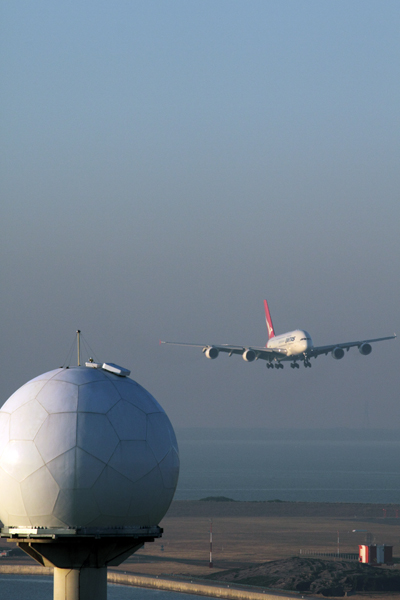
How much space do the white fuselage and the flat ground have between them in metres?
21.1

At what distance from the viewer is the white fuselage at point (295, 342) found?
97.2m

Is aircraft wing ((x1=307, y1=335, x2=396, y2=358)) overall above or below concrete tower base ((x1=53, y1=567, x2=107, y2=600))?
above

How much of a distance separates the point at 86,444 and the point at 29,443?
4.02 ft

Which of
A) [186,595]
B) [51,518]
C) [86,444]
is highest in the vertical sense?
[86,444]

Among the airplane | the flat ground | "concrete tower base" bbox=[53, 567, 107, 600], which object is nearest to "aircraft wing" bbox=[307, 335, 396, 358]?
the airplane

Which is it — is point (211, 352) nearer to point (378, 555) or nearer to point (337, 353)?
point (337, 353)

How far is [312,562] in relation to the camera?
8450cm

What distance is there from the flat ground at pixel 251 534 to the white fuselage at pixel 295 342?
21.1m

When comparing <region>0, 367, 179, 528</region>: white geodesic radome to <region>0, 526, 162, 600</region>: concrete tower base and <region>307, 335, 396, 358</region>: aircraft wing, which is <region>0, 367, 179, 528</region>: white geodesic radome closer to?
<region>0, 526, 162, 600</region>: concrete tower base

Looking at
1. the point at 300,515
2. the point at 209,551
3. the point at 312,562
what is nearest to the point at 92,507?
the point at 312,562

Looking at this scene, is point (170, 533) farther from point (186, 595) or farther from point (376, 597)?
point (376, 597)

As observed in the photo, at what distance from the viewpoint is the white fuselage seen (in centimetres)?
9722

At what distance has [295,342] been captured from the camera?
324 feet

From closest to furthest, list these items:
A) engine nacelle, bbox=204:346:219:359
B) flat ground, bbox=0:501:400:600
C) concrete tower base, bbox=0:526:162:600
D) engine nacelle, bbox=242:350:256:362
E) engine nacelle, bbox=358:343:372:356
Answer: concrete tower base, bbox=0:526:162:600 → flat ground, bbox=0:501:400:600 → engine nacelle, bbox=358:343:372:356 → engine nacelle, bbox=242:350:256:362 → engine nacelle, bbox=204:346:219:359
